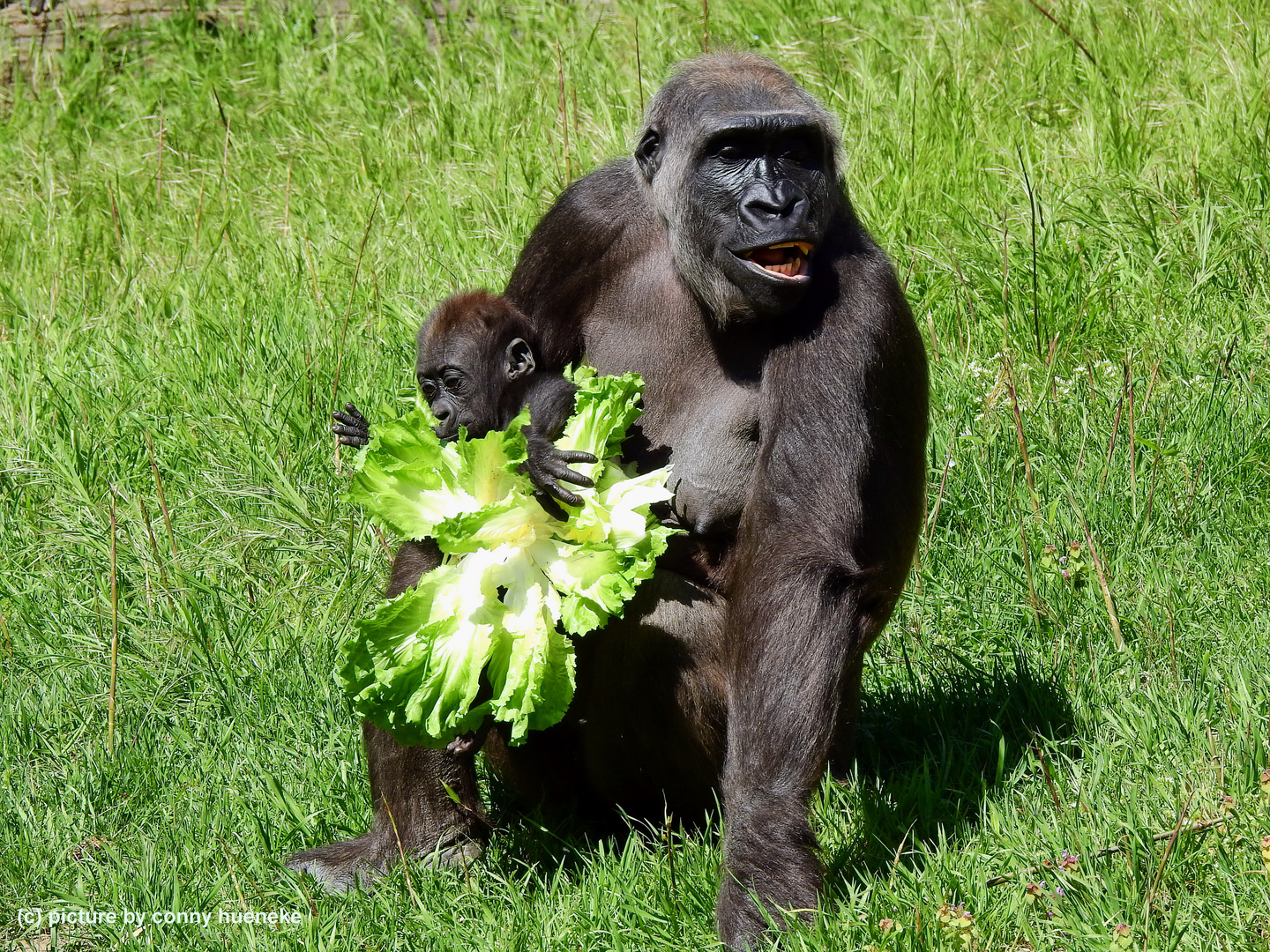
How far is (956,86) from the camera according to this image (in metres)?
6.52

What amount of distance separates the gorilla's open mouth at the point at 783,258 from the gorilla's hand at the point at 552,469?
63cm

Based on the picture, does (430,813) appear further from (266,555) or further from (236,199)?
(236,199)

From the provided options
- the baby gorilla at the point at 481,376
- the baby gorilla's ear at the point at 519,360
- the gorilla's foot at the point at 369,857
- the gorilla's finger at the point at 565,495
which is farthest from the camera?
the baby gorilla's ear at the point at 519,360

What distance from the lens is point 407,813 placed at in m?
3.49

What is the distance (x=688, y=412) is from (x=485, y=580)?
75 cm

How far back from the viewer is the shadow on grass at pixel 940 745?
10.8 ft

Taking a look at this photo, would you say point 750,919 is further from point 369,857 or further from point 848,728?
point 369,857

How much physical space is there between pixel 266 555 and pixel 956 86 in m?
3.93

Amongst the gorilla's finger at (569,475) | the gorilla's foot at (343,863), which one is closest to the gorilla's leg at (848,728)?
the gorilla's finger at (569,475)

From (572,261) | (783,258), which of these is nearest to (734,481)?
(783,258)

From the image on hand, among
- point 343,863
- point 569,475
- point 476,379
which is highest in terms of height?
point 476,379

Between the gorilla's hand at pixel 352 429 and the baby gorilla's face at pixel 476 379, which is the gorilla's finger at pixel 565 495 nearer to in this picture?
the baby gorilla's face at pixel 476 379

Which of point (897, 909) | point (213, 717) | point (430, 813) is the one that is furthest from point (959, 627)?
point (213, 717)

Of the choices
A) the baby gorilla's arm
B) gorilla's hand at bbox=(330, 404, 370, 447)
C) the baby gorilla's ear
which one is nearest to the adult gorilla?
the baby gorilla's ear
